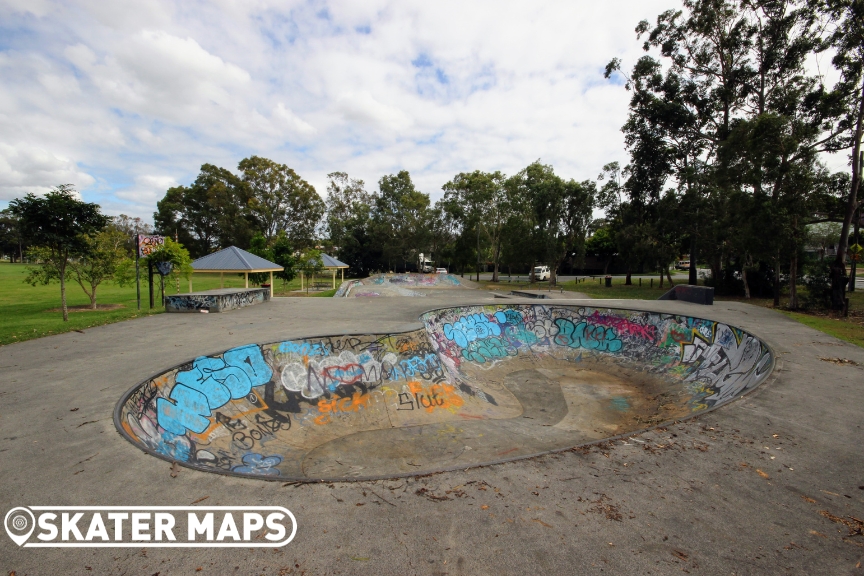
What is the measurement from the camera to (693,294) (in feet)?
61.1

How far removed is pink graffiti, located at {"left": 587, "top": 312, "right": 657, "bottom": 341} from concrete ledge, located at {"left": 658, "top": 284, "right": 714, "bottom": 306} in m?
6.36

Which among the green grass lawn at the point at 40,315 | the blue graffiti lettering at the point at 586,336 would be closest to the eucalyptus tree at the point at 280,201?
the green grass lawn at the point at 40,315

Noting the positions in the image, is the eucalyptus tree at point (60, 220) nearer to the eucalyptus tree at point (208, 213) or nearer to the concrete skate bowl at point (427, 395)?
the concrete skate bowl at point (427, 395)

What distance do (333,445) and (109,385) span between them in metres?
3.69

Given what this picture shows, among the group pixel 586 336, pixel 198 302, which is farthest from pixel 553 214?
pixel 198 302

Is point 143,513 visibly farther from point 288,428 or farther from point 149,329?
point 149,329

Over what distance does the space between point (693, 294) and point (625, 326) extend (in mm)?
7313

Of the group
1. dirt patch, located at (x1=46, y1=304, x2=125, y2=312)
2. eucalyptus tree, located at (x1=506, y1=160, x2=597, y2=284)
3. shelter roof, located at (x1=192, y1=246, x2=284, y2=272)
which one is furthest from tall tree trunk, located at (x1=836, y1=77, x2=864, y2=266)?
dirt patch, located at (x1=46, y1=304, x2=125, y2=312)

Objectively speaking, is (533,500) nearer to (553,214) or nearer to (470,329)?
(470,329)

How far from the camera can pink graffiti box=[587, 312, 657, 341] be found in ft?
44.1

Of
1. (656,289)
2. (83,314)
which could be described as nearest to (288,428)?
(83,314)

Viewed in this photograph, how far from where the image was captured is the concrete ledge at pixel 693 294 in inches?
704

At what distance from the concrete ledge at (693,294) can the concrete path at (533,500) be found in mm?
13472

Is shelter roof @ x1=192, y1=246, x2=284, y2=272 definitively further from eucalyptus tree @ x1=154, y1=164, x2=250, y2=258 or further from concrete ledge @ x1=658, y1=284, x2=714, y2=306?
eucalyptus tree @ x1=154, y1=164, x2=250, y2=258
